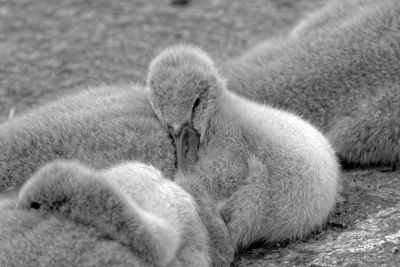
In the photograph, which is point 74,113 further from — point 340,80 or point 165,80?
point 340,80

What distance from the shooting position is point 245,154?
3.89 m

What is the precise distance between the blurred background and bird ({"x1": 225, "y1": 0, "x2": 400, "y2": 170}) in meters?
1.09

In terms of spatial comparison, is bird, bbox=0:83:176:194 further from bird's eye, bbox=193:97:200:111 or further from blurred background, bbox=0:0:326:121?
blurred background, bbox=0:0:326:121

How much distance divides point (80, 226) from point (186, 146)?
0.99m

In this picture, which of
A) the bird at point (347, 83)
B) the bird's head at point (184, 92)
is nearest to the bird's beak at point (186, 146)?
the bird's head at point (184, 92)

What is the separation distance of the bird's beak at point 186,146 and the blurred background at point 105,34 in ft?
6.23

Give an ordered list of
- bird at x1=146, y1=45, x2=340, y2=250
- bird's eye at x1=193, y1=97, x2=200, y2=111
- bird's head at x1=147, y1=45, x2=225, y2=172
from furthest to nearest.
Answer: bird's eye at x1=193, y1=97, x2=200, y2=111
bird's head at x1=147, y1=45, x2=225, y2=172
bird at x1=146, y1=45, x2=340, y2=250

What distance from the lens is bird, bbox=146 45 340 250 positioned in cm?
379

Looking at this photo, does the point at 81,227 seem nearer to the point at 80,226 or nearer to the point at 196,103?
the point at 80,226

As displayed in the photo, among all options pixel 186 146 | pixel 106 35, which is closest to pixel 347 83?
pixel 186 146

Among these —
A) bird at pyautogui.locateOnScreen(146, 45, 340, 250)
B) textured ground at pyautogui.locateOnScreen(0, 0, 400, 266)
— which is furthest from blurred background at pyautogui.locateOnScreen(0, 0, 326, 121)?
bird at pyautogui.locateOnScreen(146, 45, 340, 250)

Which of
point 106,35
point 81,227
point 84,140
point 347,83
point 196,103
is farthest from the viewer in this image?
point 106,35

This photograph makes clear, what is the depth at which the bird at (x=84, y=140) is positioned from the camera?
12.5ft

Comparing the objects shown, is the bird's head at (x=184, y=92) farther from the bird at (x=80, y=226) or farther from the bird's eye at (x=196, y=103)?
the bird at (x=80, y=226)
